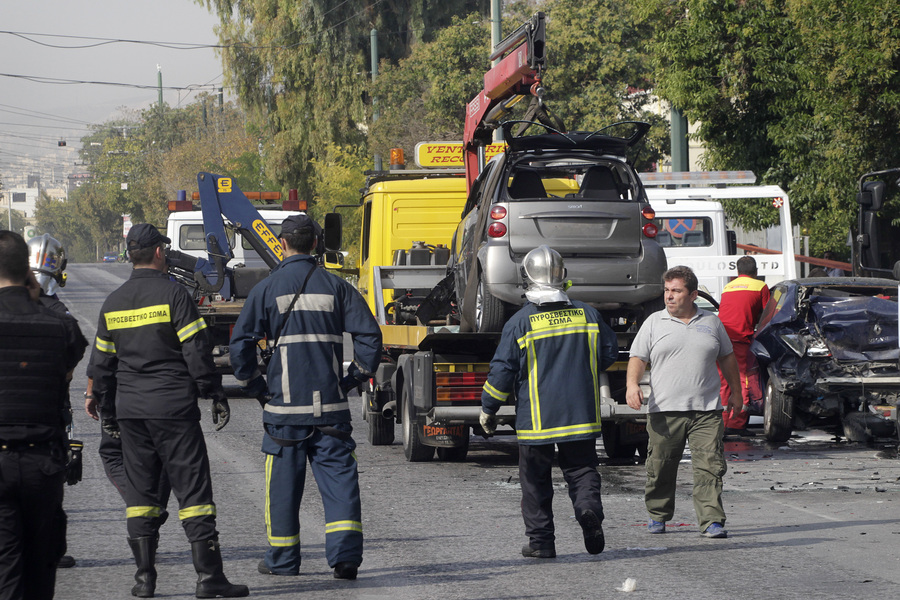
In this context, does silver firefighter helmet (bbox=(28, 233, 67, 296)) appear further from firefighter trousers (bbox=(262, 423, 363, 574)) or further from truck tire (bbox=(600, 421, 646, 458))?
truck tire (bbox=(600, 421, 646, 458))

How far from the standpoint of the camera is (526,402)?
284 inches

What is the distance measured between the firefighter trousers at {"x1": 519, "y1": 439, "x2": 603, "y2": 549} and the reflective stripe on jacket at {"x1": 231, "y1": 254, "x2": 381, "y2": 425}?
113cm

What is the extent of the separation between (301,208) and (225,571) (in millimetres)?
15419

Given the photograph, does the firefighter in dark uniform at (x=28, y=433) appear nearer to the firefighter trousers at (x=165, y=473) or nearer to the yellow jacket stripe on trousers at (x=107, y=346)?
the firefighter trousers at (x=165, y=473)

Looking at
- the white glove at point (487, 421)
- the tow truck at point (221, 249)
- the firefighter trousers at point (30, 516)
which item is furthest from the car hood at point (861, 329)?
the firefighter trousers at point (30, 516)

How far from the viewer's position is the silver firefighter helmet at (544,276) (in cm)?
723

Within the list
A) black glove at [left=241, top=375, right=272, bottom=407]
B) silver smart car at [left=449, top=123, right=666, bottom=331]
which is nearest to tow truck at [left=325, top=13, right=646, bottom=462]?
silver smart car at [left=449, top=123, right=666, bottom=331]

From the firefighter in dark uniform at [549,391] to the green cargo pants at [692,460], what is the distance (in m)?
0.80

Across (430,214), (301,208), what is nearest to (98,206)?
(301,208)

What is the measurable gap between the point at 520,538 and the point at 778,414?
5618 millimetres

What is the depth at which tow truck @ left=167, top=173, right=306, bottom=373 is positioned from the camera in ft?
57.6

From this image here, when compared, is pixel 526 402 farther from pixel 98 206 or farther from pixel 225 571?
pixel 98 206

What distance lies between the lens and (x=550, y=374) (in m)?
7.17

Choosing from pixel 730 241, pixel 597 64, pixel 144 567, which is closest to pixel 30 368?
pixel 144 567
